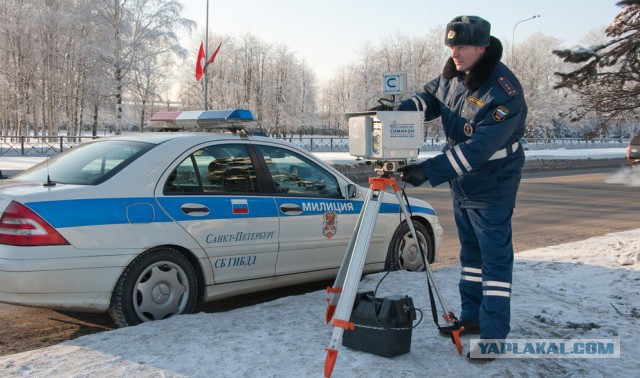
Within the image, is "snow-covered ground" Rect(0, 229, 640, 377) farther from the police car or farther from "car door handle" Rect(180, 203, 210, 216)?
"car door handle" Rect(180, 203, 210, 216)

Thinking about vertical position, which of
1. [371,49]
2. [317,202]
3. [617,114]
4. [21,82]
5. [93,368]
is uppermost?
[371,49]

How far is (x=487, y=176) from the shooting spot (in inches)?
140

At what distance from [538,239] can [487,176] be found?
18.7 ft

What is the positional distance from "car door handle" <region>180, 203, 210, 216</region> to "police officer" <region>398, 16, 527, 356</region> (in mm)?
1709

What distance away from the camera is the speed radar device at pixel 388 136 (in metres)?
3.35

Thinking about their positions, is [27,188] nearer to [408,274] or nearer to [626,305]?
[408,274]

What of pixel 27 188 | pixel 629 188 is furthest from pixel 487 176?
pixel 629 188

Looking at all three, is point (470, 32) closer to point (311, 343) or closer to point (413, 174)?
point (413, 174)

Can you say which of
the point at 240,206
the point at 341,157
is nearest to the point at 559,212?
the point at 240,206

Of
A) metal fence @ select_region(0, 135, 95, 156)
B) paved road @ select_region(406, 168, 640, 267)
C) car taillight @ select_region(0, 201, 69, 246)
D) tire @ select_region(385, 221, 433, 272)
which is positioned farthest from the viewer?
metal fence @ select_region(0, 135, 95, 156)

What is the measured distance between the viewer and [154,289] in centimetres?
425

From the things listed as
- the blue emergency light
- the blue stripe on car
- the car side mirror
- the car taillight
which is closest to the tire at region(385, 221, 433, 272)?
the car side mirror

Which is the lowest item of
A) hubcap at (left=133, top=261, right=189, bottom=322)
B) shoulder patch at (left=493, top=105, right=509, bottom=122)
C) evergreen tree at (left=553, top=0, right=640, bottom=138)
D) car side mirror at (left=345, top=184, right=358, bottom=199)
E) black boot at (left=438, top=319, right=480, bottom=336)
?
black boot at (left=438, top=319, right=480, bottom=336)

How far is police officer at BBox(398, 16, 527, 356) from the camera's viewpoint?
339 cm
